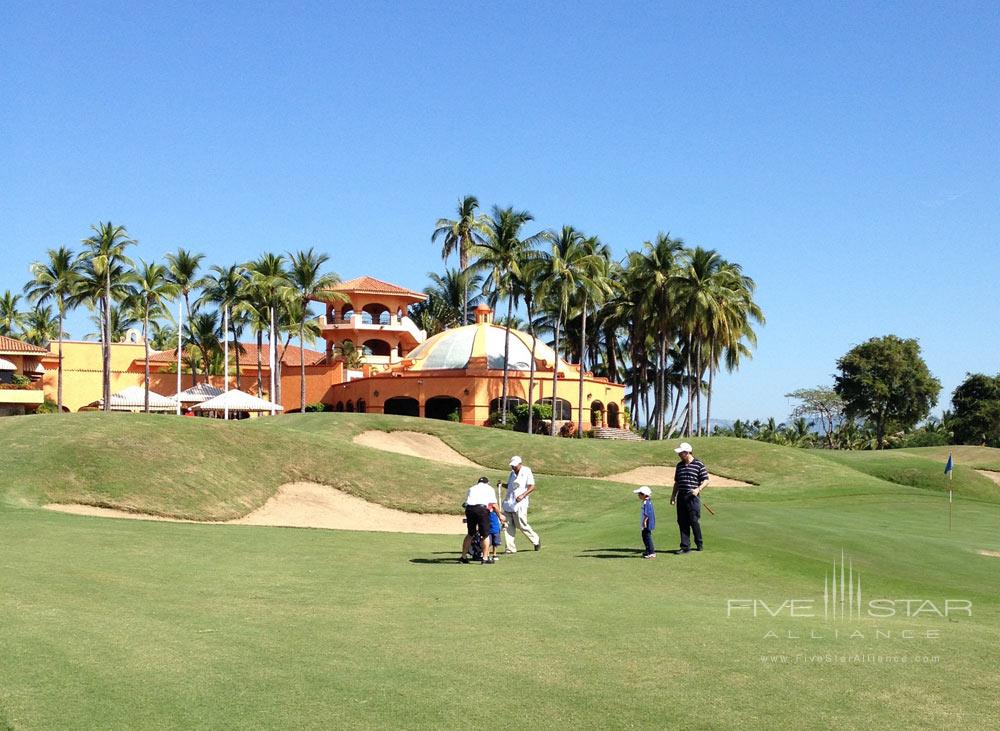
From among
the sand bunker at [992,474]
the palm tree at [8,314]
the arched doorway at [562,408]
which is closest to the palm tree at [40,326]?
the palm tree at [8,314]

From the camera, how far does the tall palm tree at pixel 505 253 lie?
72.8 meters

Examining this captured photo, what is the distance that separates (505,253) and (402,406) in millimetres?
17461

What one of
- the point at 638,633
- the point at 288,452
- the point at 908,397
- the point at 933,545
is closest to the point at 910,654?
the point at 638,633

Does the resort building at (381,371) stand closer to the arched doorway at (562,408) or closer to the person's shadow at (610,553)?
the arched doorway at (562,408)

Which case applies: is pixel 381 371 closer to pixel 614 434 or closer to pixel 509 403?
pixel 509 403

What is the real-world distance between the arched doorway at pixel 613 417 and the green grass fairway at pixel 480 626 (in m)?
52.8

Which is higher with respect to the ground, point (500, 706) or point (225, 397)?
point (225, 397)

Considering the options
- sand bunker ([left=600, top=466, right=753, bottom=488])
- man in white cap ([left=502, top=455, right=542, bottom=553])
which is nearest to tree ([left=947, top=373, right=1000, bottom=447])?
sand bunker ([left=600, top=466, right=753, bottom=488])

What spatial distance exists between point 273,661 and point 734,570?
411 inches

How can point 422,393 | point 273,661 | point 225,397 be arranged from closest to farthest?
point 273,661 < point 225,397 < point 422,393

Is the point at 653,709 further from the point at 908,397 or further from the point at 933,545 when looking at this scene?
the point at 908,397

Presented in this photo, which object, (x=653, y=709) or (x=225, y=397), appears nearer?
(x=653, y=709)

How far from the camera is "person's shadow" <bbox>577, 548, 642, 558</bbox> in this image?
20547 mm

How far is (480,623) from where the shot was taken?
12.7 metres
